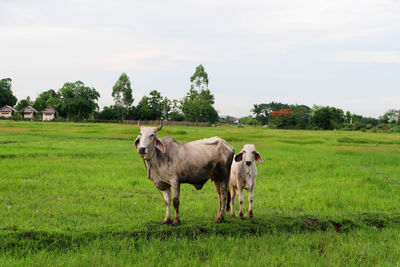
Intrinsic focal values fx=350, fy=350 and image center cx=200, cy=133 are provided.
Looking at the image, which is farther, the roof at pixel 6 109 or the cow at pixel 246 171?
the roof at pixel 6 109

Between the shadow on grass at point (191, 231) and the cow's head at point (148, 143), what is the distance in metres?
1.25

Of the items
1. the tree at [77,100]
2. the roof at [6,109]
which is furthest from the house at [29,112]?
the tree at [77,100]

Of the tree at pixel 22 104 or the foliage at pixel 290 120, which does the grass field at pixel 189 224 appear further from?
the tree at pixel 22 104

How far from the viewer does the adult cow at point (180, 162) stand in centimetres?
564

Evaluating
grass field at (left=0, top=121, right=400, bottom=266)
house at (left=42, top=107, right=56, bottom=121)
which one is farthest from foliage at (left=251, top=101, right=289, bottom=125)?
grass field at (left=0, top=121, right=400, bottom=266)

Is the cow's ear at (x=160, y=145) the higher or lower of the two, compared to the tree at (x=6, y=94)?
lower

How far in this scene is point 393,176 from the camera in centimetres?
1210

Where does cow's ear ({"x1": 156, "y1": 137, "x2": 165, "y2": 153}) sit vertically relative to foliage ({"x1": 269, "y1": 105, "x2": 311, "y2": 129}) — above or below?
below

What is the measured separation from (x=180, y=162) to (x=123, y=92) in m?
64.0

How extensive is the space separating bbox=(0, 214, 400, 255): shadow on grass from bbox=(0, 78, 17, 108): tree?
3351 inches

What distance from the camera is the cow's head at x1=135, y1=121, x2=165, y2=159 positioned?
5.30 metres

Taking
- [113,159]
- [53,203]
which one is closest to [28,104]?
[113,159]

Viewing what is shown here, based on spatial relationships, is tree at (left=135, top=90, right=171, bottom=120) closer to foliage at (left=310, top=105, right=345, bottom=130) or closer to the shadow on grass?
foliage at (left=310, top=105, right=345, bottom=130)

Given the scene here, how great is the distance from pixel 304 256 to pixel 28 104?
313ft
